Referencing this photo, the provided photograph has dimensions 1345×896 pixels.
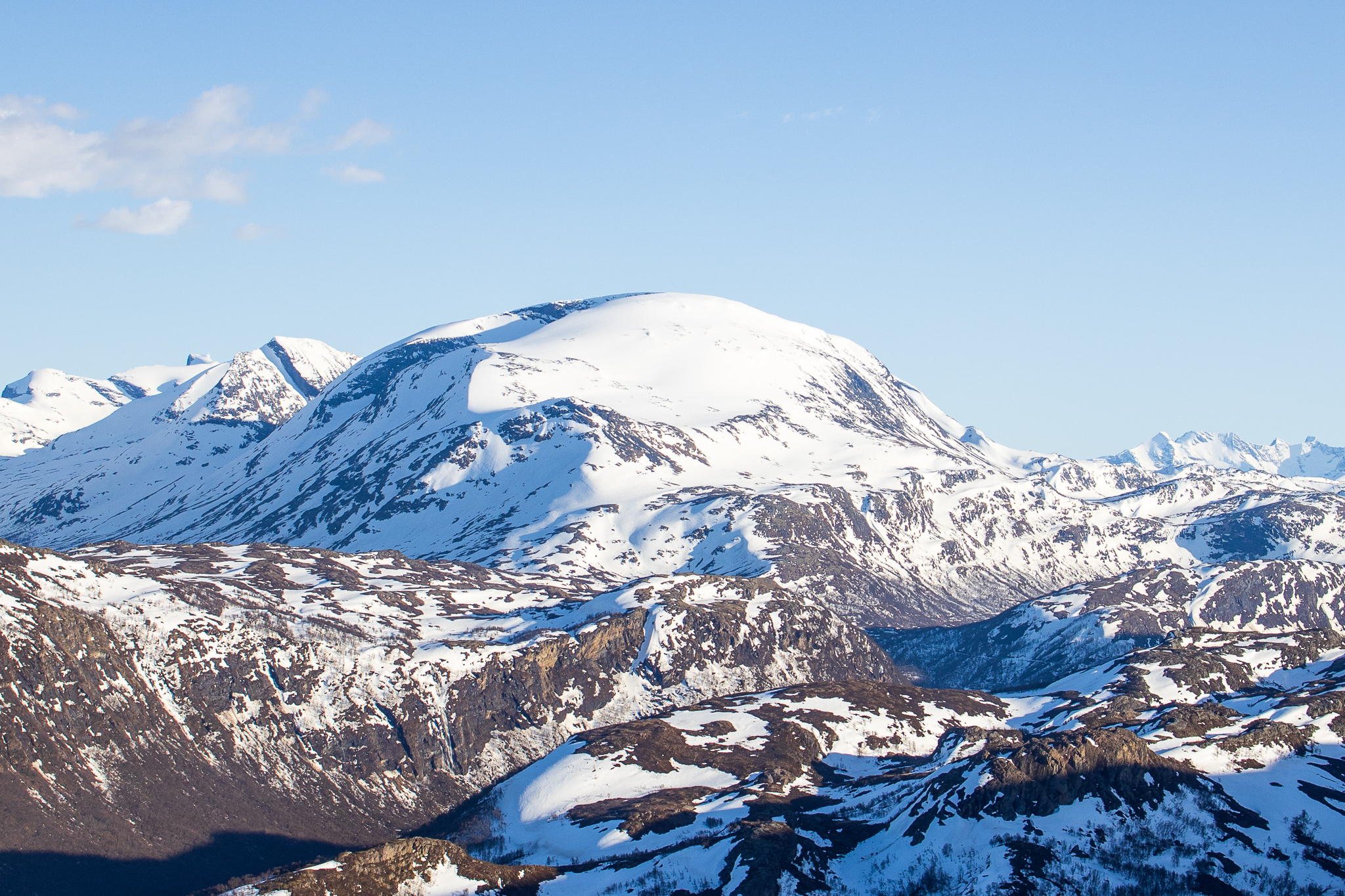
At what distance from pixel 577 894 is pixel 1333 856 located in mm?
99555

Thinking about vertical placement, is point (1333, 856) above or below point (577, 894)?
below

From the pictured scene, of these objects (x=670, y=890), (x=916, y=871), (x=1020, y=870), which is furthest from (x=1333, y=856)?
(x=670, y=890)

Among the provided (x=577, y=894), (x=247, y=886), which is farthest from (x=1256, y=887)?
(x=247, y=886)

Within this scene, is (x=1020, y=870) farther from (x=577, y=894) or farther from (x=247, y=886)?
(x=247, y=886)

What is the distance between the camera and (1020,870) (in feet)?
637

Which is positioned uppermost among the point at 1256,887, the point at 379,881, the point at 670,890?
the point at 379,881

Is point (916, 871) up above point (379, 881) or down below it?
below

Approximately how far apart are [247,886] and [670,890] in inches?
→ 2171

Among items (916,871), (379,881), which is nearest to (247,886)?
(379,881)

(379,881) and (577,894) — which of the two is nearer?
(379,881)

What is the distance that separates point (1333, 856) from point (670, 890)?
8698 cm

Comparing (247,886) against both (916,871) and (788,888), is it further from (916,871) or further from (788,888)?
(916,871)

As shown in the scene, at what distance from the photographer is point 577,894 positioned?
198 m

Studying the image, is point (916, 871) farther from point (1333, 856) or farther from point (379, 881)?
point (379, 881)
